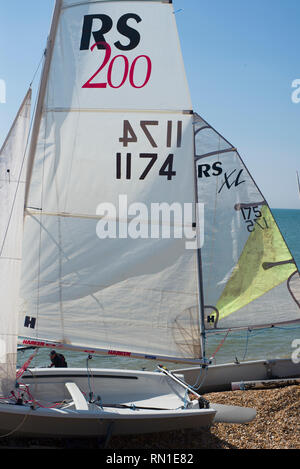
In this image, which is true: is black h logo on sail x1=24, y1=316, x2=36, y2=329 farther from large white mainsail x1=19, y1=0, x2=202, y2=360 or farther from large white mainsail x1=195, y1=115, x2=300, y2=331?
large white mainsail x1=195, y1=115, x2=300, y2=331

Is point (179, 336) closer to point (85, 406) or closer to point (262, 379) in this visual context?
point (85, 406)

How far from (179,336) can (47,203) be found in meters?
3.17

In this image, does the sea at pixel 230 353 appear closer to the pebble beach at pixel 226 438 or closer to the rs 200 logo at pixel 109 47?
the pebble beach at pixel 226 438

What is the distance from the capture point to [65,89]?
7844mm

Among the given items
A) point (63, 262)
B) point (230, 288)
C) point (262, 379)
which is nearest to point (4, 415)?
point (63, 262)

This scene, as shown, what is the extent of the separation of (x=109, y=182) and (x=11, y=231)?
5.87ft

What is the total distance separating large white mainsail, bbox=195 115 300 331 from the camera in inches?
447

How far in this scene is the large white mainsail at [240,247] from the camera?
11.4 m

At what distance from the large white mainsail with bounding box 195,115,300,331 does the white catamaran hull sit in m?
2.96

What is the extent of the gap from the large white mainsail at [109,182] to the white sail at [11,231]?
15.4 inches

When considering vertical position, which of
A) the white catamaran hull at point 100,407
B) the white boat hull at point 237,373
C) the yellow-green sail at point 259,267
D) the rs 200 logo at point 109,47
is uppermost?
the rs 200 logo at point 109,47

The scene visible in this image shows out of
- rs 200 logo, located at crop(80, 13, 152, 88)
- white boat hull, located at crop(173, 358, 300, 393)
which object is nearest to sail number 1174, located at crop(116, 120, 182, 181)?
rs 200 logo, located at crop(80, 13, 152, 88)

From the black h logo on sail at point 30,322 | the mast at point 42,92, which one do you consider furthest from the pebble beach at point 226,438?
the mast at point 42,92
